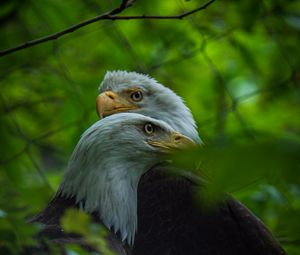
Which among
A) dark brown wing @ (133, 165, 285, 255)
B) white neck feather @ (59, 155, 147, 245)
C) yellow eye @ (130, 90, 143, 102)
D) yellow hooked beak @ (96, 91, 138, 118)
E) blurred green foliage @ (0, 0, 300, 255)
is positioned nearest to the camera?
white neck feather @ (59, 155, 147, 245)

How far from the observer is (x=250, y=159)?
0.72 m

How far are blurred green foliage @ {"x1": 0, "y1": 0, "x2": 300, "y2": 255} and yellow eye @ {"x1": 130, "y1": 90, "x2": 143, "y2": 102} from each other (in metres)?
0.08

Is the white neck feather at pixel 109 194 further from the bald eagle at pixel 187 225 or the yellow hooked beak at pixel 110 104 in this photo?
the yellow hooked beak at pixel 110 104

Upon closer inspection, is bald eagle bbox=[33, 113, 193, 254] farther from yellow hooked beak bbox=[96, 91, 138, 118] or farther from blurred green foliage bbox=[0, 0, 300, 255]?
yellow hooked beak bbox=[96, 91, 138, 118]

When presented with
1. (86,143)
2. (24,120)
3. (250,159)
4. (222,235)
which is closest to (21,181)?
(86,143)

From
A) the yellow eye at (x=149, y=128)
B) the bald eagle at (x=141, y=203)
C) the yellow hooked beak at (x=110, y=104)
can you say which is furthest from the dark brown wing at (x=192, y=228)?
the yellow hooked beak at (x=110, y=104)

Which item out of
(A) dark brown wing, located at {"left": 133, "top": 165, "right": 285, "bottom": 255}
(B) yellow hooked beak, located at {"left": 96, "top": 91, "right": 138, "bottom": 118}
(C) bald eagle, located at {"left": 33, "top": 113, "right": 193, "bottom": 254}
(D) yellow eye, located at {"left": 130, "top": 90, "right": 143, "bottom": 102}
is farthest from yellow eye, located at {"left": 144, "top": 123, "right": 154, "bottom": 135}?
(D) yellow eye, located at {"left": 130, "top": 90, "right": 143, "bottom": 102}

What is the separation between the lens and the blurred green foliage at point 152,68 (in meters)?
2.15

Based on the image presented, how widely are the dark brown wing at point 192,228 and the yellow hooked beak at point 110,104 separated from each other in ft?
1.38

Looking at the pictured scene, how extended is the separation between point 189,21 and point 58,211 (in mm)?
963

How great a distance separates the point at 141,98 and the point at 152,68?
10cm

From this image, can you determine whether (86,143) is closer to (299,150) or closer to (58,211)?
(58,211)

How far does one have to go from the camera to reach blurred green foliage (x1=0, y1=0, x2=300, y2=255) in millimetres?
2152

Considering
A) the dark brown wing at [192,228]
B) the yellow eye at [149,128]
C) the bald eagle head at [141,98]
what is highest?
the yellow eye at [149,128]
